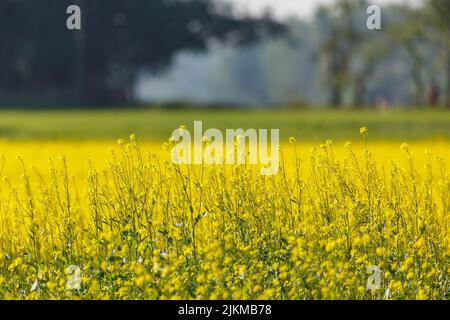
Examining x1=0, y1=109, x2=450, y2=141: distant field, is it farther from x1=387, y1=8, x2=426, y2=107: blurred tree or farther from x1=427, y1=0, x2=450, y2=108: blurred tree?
x1=387, y1=8, x2=426, y2=107: blurred tree

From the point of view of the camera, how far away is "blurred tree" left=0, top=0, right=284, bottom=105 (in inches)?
2884

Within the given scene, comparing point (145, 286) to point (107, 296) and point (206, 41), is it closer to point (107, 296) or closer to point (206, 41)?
point (107, 296)

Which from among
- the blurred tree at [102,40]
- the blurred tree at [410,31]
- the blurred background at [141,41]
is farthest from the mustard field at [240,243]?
the blurred tree at [410,31]

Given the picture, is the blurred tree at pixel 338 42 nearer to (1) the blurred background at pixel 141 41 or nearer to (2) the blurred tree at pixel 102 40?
(1) the blurred background at pixel 141 41

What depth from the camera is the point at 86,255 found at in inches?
365

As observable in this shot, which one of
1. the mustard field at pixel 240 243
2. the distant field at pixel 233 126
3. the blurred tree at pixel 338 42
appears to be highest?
the blurred tree at pixel 338 42

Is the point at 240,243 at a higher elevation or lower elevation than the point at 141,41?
lower

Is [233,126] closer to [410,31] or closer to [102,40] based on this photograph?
[410,31]

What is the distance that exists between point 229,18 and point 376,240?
2898 inches

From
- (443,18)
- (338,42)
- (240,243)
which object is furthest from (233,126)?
(338,42)

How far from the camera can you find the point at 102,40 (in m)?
77.2

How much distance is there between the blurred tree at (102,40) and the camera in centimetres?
7325

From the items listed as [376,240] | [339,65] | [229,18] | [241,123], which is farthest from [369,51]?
[376,240]

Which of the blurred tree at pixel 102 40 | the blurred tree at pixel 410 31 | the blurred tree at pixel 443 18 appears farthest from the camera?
the blurred tree at pixel 410 31
